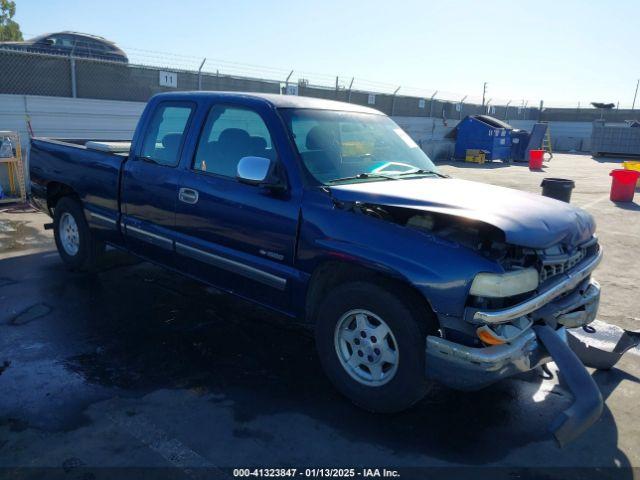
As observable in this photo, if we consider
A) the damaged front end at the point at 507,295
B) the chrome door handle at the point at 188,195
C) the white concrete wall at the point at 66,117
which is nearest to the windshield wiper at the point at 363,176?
the damaged front end at the point at 507,295

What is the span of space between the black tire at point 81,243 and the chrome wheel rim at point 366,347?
11.3ft

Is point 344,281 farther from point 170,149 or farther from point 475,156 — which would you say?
point 475,156

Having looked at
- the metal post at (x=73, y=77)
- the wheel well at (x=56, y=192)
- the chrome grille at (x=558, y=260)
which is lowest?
the wheel well at (x=56, y=192)

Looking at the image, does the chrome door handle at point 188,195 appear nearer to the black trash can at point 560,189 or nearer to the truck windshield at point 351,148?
the truck windshield at point 351,148

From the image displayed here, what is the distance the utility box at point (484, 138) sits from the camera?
76.4ft

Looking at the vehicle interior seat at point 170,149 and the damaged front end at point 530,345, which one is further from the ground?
the vehicle interior seat at point 170,149

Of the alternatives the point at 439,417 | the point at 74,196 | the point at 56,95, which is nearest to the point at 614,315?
the point at 439,417

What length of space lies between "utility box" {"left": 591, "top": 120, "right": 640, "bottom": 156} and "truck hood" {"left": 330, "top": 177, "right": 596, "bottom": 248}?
96.2ft

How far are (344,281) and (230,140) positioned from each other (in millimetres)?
1562

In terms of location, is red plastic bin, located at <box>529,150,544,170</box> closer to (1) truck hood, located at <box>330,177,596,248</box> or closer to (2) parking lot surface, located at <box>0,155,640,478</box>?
(2) parking lot surface, located at <box>0,155,640,478</box>

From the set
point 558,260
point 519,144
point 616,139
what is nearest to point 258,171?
point 558,260

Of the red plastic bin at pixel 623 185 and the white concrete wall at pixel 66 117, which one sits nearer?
the white concrete wall at pixel 66 117

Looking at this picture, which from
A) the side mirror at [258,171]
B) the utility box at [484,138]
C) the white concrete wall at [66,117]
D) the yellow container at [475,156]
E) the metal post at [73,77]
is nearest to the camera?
the side mirror at [258,171]

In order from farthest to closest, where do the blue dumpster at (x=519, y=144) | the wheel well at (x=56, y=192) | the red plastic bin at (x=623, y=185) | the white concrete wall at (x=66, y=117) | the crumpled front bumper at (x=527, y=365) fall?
the blue dumpster at (x=519, y=144) → the red plastic bin at (x=623, y=185) → the white concrete wall at (x=66, y=117) → the wheel well at (x=56, y=192) → the crumpled front bumper at (x=527, y=365)
